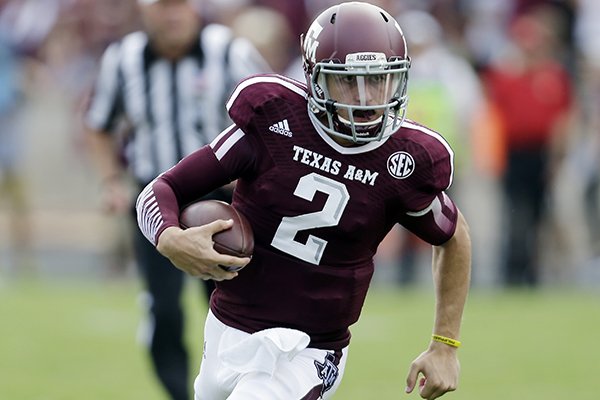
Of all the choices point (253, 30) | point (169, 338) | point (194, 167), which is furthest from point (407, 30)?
point (194, 167)

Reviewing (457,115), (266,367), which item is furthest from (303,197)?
(457,115)

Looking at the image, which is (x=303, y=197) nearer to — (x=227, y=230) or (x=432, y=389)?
(x=227, y=230)

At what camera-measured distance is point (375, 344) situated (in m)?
8.84

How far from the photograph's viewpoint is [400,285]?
11.4 metres

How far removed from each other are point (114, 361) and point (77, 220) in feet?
25.2

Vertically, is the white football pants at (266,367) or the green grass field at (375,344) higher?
the white football pants at (266,367)

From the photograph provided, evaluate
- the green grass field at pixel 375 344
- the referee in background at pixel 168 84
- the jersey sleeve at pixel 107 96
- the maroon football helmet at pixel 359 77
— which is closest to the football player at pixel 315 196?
the maroon football helmet at pixel 359 77

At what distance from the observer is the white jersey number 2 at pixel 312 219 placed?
4.15 meters

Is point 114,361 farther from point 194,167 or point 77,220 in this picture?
point 77,220

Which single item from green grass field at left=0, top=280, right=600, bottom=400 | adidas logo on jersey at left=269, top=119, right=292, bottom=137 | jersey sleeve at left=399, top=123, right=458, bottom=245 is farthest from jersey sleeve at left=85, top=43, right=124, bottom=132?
jersey sleeve at left=399, top=123, right=458, bottom=245

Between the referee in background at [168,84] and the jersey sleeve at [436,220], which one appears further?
the referee in background at [168,84]

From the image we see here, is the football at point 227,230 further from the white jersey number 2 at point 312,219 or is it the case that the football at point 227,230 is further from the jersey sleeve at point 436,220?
the jersey sleeve at point 436,220

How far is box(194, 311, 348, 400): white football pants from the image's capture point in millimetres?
4086

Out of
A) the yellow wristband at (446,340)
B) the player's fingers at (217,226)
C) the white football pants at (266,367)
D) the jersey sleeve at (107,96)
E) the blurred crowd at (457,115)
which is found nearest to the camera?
the player's fingers at (217,226)
